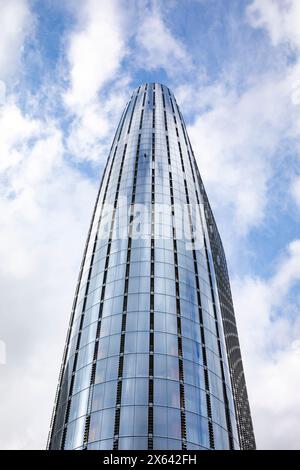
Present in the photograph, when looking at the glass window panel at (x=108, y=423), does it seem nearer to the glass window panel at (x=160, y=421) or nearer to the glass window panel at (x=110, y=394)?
the glass window panel at (x=110, y=394)

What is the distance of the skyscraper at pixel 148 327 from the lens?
64438 mm

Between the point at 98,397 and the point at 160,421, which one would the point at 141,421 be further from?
the point at 98,397

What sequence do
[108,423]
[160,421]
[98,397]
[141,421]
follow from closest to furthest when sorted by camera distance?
[141,421] → [160,421] → [108,423] → [98,397]

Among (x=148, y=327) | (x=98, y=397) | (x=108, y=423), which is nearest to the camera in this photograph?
(x=108, y=423)

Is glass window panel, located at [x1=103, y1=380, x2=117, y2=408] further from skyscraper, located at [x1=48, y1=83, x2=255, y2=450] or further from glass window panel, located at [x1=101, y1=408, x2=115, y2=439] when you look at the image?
glass window panel, located at [x1=101, y1=408, x2=115, y2=439]

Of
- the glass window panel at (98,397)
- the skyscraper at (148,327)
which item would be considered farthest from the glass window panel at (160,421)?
the glass window panel at (98,397)

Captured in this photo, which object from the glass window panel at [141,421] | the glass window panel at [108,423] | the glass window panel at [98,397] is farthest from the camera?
the glass window panel at [98,397]

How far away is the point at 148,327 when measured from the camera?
7638cm

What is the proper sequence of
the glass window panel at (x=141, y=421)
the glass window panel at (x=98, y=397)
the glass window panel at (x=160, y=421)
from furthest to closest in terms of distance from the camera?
the glass window panel at (x=98, y=397)
the glass window panel at (x=160, y=421)
the glass window panel at (x=141, y=421)

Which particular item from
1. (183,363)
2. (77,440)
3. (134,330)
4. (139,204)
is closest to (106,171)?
(139,204)

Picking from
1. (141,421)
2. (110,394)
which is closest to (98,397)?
(110,394)

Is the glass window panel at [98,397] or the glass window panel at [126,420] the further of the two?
the glass window panel at [98,397]

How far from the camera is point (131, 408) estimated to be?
64062 millimetres

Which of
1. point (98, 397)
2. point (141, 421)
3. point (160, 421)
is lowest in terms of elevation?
point (141, 421)
